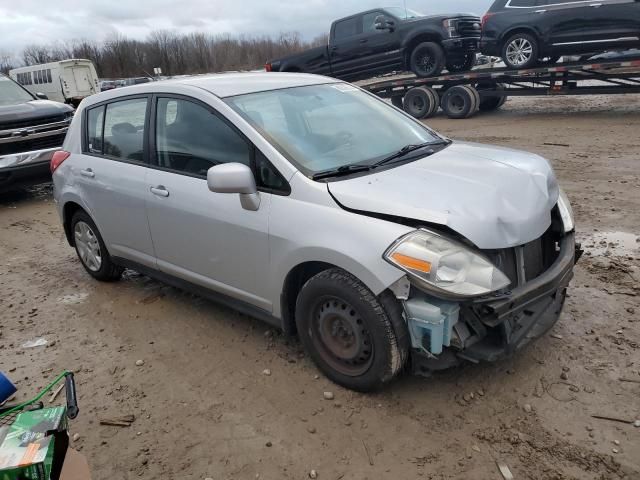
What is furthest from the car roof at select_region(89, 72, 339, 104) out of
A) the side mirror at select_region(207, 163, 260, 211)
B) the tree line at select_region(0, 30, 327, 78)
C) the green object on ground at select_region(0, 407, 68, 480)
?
the tree line at select_region(0, 30, 327, 78)

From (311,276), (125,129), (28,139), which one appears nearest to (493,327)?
(311,276)

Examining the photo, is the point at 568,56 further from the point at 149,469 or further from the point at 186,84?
the point at 149,469

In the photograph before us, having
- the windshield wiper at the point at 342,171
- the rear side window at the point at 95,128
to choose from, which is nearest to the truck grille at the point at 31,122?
the rear side window at the point at 95,128

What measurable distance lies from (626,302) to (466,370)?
4.97ft

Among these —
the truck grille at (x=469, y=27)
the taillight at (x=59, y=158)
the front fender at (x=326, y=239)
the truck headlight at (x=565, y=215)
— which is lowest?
the truck headlight at (x=565, y=215)

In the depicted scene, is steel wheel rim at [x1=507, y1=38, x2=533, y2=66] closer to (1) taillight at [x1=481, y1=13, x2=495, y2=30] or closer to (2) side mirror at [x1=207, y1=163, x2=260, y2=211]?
(1) taillight at [x1=481, y1=13, x2=495, y2=30]

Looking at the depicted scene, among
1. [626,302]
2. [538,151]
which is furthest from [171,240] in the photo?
[538,151]

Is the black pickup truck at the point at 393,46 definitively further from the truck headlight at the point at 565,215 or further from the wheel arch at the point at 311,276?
the wheel arch at the point at 311,276

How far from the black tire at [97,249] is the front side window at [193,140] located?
132 cm

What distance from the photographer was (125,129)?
4.25 metres

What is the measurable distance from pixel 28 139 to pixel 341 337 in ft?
24.3

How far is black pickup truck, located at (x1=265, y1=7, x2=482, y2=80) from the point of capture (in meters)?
12.9

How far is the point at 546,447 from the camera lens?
254 cm

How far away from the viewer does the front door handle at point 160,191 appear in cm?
373
